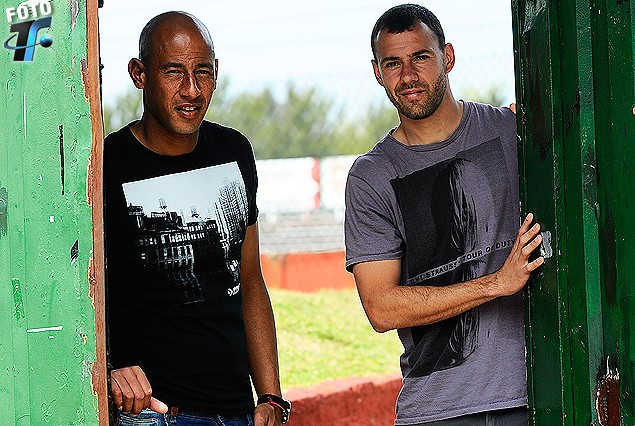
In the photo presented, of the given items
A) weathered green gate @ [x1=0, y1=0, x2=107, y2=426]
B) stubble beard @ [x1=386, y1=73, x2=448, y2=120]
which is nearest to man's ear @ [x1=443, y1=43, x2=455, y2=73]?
stubble beard @ [x1=386, y1=73, x2=448, y2=120]

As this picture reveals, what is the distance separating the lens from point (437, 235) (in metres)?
3.11

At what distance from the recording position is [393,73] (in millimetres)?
3225

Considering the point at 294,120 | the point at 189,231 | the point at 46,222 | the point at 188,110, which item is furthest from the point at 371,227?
the point at 294,120

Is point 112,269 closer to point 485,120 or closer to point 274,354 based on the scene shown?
point 274,354

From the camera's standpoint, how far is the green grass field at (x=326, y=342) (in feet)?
23.9

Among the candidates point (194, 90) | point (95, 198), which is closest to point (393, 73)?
point (194, 90)

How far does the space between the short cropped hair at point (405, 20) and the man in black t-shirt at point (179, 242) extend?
23.2 inches

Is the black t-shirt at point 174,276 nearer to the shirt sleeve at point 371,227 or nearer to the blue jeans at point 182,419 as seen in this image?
the blue jeans at point 182,419

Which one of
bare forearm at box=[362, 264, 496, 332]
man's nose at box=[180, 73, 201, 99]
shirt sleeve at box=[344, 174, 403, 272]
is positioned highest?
man's nose at box=[180, 73, 201, 99]

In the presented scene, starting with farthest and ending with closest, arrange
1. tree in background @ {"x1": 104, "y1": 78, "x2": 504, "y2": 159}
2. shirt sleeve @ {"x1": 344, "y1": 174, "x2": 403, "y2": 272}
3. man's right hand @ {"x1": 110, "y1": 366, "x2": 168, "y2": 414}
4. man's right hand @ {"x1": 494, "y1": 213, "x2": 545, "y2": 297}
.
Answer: tree in background @ {"x1": 104, "y1": 78, "x2": 504, "y2": 159}
shirt sleeve @ {"x1": 344, "y1": 174, "x2": 403, "y2": 272}
man's right hand @ {"x1": 494, "y1": 213, "x2": 545, "y2": 297}
man's right hand @ {"x1": 110, "y1": 366, "x2": 168, "y2": 414}

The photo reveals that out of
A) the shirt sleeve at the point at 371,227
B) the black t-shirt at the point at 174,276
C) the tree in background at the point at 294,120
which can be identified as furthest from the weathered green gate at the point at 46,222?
the tree in background at the point at 294,120

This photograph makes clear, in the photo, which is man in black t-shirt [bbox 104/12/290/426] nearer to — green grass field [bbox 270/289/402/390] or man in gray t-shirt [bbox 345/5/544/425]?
man in gray t-shirt [bbox 345/5/544/425]

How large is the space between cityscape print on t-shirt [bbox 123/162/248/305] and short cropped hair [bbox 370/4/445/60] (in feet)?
2.45

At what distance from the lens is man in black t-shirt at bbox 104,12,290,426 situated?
3000 millimetres
